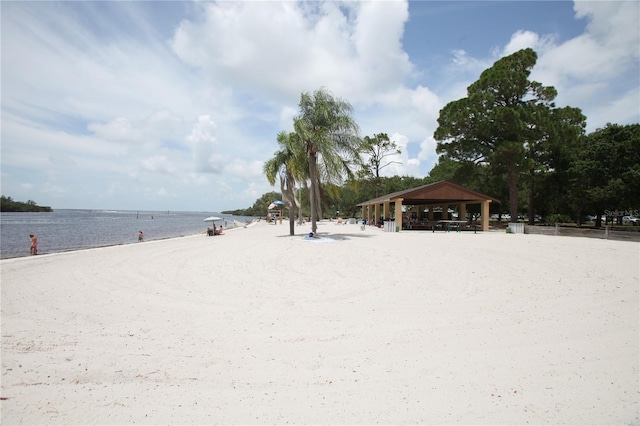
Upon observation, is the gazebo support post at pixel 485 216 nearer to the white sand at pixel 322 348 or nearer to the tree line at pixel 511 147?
the tree line at pixel 511 147

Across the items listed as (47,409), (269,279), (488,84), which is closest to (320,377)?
(47,409)

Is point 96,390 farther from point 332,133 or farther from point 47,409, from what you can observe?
point 332,133

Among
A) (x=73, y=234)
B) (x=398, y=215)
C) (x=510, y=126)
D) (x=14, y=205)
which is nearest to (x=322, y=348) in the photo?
(x=398, y=215)

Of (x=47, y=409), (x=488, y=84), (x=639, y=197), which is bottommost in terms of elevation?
(x=47, y=409)

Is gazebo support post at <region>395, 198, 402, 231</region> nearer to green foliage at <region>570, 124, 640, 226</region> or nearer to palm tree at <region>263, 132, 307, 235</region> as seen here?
palm tree at <region>263, 132, 307, 235</region>

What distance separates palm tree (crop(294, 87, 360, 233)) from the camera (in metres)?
16.5

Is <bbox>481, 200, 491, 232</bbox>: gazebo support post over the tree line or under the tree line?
under

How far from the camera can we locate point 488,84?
1120 inches

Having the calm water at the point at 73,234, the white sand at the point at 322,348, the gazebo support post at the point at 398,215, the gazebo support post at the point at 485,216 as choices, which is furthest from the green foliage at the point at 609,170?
the calm water at the point at 73,234

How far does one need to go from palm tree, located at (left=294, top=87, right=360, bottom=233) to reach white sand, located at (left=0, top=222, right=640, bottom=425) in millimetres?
9045

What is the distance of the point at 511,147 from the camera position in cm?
2506

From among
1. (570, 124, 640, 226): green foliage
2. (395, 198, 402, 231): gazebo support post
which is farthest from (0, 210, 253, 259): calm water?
(570, 124, 640, 226): green foliage

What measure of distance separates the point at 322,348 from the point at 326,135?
13.6 m

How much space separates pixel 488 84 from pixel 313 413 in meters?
32.3
